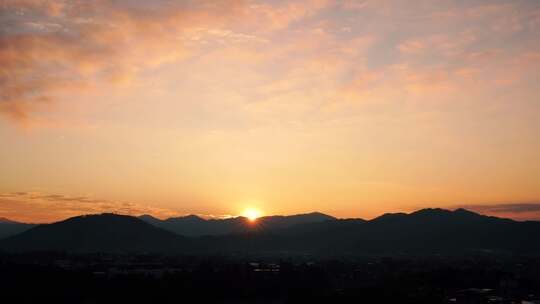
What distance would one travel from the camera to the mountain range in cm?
15538

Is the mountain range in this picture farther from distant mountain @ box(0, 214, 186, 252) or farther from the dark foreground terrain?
the dark foreground terrain

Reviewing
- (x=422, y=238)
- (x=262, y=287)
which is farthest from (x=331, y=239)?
(x=262, y=287)

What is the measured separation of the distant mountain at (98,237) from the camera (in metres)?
154

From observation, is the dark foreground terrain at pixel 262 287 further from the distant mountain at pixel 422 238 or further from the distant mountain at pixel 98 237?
the distant mountain at pixel 98 237

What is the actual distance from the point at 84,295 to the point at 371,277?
38.8 metres

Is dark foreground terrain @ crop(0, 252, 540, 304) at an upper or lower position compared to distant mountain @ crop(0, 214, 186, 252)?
lower

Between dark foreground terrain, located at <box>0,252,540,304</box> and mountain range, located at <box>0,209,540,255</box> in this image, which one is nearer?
dark foreground terrain, located at <box>0,252,540,304</box>

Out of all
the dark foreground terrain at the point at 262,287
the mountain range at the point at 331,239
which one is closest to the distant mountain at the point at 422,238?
the mountain range at the point at 331,239

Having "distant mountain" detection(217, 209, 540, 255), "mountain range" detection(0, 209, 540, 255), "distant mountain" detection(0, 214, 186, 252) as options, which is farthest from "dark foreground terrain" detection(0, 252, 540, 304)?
"distant mountain" detection(0, 214, 186, 252)

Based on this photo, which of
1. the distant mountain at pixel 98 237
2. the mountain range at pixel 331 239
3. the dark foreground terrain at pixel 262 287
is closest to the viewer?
the dark foreground terrain at pixel 262 287

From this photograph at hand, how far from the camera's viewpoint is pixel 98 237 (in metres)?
163

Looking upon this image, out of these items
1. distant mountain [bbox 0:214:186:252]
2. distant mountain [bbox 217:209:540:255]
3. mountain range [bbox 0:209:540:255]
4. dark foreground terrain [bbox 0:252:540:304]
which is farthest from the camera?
distant mountain [bbox 217:209:540:255]

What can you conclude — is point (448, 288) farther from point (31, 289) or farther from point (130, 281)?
point (31, 289)

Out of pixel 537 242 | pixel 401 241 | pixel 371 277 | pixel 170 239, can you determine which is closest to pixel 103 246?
pixel 170 239
